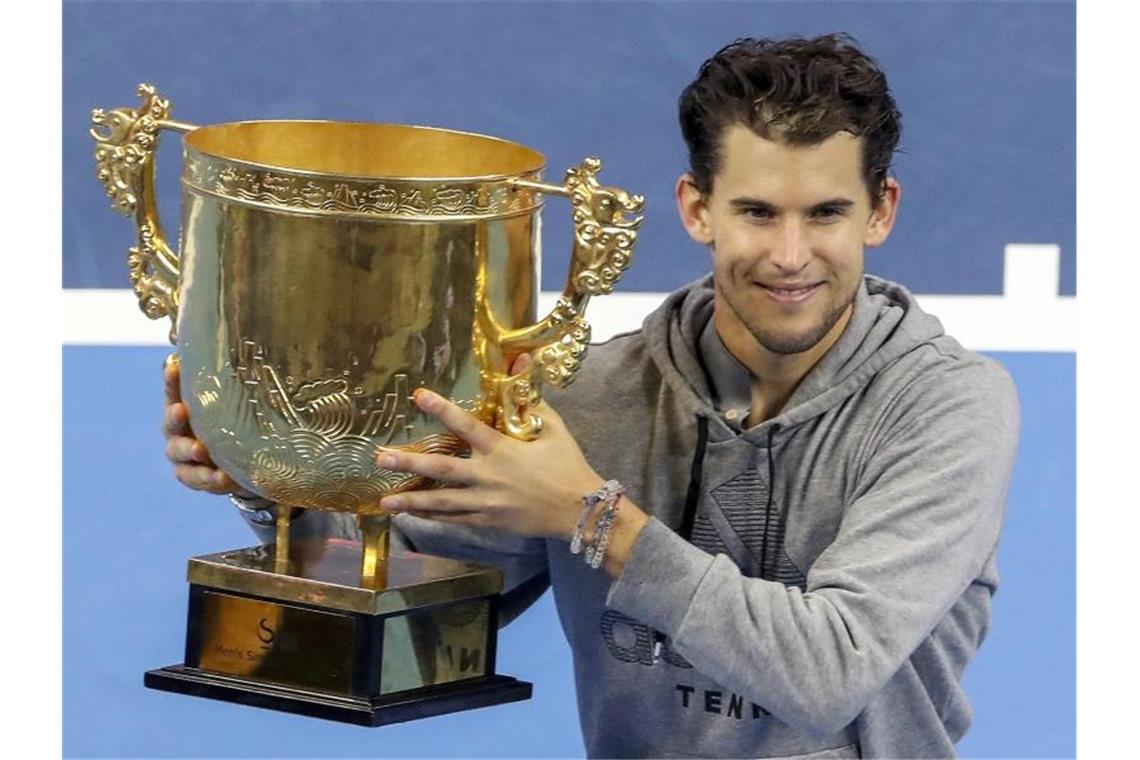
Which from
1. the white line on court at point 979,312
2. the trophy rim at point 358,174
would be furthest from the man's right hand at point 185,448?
the white line on court at point 979,312

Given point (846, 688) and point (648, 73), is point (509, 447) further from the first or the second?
point (648, 73)

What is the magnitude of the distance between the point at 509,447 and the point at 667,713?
503mm

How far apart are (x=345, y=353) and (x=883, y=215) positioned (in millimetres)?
686

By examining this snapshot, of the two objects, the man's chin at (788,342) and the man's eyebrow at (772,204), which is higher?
the man's eyebrow at (772,204)

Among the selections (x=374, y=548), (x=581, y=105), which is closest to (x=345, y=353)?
(x=374, y=548)

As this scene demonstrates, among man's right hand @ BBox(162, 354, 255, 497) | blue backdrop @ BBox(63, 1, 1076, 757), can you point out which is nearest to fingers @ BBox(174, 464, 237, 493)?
man's right hand @ BBox(162, 354, 255, 497)

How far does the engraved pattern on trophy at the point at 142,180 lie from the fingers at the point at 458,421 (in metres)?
0.33

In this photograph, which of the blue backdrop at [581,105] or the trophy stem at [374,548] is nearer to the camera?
the trophy stem at [374,548]

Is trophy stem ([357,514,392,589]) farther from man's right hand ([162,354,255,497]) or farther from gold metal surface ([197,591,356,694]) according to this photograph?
man's right hand ([162,354,255,497])

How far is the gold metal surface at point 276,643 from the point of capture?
2.18 metres

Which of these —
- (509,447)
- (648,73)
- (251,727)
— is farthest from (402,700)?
(648,73)

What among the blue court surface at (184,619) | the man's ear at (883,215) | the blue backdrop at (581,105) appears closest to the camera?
the man's ear at (883,215)

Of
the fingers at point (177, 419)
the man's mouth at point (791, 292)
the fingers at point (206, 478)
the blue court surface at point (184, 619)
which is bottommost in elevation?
the blue court surface at point (184, 619)

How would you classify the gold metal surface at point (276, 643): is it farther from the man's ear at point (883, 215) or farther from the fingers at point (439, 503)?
the man's ear at point (883, 215)
